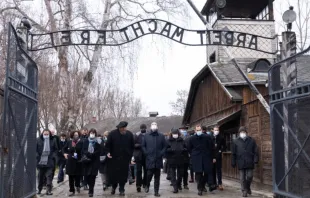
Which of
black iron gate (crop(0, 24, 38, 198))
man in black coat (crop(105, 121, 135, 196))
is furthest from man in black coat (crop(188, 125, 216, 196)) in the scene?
Result: black iron gate (crop(0, 24, 38, 198))

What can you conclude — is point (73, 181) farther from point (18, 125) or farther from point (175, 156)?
point (18, 125)

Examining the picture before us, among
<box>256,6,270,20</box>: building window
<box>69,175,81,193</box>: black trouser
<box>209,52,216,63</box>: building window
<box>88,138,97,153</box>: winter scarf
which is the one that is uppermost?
<box>256,6,270,20</box>: building window

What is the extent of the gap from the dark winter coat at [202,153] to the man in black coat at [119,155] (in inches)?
73.0

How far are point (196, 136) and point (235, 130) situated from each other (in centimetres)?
493

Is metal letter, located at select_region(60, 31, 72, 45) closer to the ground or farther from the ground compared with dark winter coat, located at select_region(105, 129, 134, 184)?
farther from the ground

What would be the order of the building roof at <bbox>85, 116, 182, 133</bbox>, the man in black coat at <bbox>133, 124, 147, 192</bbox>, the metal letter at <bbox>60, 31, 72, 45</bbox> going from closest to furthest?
the metal letter at <bbox>60, 31, 72, 45</bbox> < the man in black coat at <bbox>133, 124, 147, 192</bbox> < the building roof at <bbox>85, 116, 182, 133</bbox>

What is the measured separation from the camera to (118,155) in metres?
11.4

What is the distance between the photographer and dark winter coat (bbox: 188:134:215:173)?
38.6ft

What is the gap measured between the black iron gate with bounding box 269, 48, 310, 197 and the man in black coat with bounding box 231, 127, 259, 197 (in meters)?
2.25

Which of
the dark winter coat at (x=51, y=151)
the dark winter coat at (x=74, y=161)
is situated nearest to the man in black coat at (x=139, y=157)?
the dark winter coat at (x=74, y=161)

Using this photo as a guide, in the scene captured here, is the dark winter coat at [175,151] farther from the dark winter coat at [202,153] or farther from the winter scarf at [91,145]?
the winter scarf at [91,145]

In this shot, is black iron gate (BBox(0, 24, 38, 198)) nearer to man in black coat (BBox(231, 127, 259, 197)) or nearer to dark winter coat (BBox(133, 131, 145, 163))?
dark winter coat (BBox(133, 131, 145, 163))

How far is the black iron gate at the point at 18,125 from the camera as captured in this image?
6.35 m

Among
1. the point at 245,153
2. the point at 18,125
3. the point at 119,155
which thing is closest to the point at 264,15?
the point at 245,153
